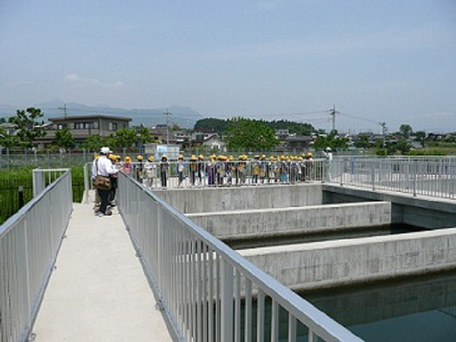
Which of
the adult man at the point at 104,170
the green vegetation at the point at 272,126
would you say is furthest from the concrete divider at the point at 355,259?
the green vegetation at the point at 272,126

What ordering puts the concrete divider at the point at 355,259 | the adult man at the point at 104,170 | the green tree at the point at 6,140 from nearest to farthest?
the concrete divider at the point at 355,259, the adult man at the point at 104,170, the green tree at the point at 6,140

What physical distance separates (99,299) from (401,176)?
41.6ft

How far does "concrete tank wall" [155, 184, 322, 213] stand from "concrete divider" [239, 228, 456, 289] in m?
8.46

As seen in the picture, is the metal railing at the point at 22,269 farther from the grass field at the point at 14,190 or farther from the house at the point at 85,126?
the house at the point at 85,126

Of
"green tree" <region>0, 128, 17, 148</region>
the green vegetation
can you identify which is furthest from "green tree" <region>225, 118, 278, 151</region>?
the green vegetation

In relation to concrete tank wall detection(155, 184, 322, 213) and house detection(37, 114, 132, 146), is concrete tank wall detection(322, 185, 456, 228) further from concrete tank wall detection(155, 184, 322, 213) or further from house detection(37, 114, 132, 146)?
house detection(37, 114, 132, 146)

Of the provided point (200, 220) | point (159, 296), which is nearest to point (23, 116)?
point (200, 220)

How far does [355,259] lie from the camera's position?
8.63 meters

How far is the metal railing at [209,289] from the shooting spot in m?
1.61

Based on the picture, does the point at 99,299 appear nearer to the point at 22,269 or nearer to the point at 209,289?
the point at 22,269

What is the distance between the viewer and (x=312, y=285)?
8.34 meters

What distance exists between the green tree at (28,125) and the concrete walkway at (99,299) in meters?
40.4

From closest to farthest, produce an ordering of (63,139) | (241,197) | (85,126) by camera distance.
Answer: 1. (241,197)
2. (63,139)
3. (85,126)

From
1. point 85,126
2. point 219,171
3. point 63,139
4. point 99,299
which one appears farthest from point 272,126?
point 99,299
